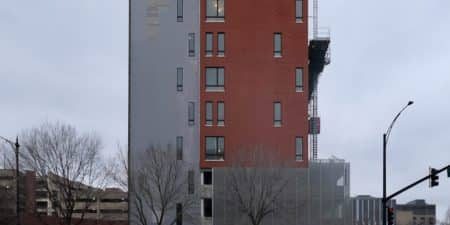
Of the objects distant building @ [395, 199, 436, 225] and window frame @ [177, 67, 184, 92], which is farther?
distant building @ [395, 199, 436, 225]

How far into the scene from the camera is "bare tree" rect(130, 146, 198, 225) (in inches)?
2174

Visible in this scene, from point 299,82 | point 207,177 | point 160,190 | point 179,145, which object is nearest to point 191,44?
point 179,145

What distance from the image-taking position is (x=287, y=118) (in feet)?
196

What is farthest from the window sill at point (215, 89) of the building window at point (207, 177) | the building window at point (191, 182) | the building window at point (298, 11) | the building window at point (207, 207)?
the building window at point (207, 207)

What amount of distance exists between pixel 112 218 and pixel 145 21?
2696 cm

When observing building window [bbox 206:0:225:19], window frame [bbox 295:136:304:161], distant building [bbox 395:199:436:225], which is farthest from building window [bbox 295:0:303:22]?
distant building [bbox 395:199:436:225]

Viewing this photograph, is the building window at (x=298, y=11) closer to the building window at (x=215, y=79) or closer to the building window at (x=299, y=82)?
the building window at (x=299, y=82)

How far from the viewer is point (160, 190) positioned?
55125mm

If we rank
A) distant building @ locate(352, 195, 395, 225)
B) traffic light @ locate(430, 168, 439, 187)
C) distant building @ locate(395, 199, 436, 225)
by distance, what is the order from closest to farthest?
1. traffic light @ locate(430, 168, 439, 187)
2. distant building @ locate(352, 195, 395, 225)
3. distant building @ locate(395, 199, 436, 225)

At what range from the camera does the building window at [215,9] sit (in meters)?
60.9

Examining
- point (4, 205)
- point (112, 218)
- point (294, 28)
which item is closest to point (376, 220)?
point (112, 218)

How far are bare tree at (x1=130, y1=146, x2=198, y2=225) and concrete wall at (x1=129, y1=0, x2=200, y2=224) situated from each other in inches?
98.1

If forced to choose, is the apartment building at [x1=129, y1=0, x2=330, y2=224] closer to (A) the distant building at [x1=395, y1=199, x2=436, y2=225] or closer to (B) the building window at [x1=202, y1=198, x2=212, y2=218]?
(B) the building window at [x1=202, y1=198, x2=212, y2=218]

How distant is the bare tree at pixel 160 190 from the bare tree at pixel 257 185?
13.5 feet
